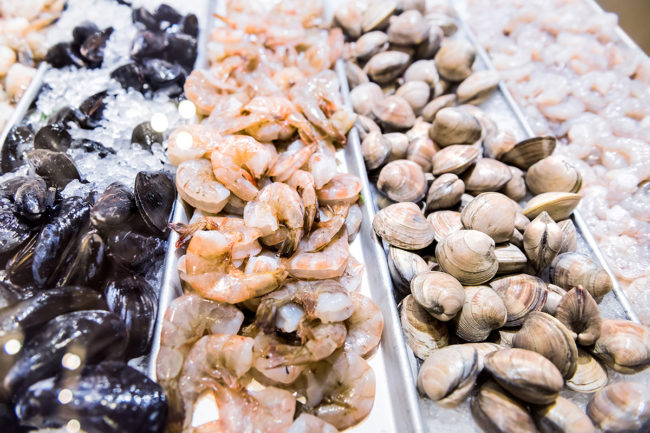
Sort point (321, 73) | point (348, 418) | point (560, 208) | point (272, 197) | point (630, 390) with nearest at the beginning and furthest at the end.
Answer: point (630, 390)
point (348, 418)
point (272, 197)
point (560, 208)
point (321, 73)

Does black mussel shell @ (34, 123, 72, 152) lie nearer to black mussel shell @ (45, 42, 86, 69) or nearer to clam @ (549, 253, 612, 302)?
black mussel shell @ (45, 42, 86, 69)

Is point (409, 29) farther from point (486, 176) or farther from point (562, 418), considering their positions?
point (562, 418)

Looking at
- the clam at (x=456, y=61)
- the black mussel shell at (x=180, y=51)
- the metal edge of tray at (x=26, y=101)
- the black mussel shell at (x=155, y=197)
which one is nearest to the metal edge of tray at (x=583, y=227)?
the clam at (x=456, y=61)

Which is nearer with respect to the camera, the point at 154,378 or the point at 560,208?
the point at 154,378

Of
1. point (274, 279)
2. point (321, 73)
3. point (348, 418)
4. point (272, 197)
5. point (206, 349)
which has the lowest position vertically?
point (348, 418)

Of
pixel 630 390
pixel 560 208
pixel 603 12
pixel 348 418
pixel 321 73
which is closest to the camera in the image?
pixel 630 390

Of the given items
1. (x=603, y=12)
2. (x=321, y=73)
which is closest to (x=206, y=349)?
(x=321, y=73)

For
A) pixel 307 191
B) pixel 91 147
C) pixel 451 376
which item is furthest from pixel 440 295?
pixel 91 147

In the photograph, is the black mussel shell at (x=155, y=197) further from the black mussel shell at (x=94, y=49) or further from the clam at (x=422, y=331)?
the black mussel shell at (x=94, y=49)

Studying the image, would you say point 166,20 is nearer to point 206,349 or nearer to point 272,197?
point 272,197

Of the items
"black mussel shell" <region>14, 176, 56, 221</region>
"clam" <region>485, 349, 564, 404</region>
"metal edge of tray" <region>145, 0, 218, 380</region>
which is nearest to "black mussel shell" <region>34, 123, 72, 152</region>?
"black mussel shell" <region>14, 176, 56, 221</region>
